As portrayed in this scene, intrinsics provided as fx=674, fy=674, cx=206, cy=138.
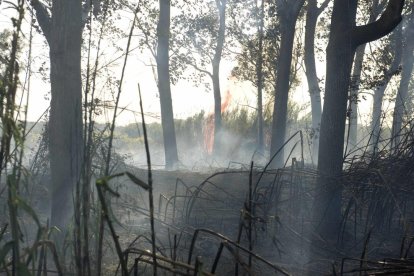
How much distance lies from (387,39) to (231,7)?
6.32m

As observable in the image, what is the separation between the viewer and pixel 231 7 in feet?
85.9

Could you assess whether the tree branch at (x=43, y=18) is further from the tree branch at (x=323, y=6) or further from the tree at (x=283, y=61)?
the tree branch at (x=323, y=6)

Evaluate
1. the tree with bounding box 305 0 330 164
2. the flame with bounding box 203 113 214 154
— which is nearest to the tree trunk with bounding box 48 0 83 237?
the tree with bounding box 305 0 330 164

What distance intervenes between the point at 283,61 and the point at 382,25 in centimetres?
835

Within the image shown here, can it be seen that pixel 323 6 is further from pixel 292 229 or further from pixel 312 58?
pixel 292 229

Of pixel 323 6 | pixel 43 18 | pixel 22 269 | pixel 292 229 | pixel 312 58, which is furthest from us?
pixel 312 58

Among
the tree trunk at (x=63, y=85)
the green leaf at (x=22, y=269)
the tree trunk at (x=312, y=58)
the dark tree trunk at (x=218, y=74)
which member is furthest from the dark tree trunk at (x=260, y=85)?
the green leaf at (x=22, y=269)

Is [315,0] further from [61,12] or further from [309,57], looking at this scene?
[61,12]

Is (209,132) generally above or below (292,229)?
above

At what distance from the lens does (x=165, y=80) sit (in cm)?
1912

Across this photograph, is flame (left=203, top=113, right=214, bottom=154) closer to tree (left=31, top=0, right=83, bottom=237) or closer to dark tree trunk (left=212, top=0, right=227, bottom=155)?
dark tree trunk (left=212, top=0, right=227, bottom=155)

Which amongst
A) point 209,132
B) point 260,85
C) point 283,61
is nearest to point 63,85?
point 283,61

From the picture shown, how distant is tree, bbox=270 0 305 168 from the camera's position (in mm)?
14531

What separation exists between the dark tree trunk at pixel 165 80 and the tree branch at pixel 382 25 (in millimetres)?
12410
